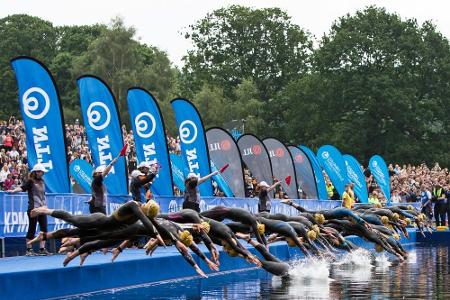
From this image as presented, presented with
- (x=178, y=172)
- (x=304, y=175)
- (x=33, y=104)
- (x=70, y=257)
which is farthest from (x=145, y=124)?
(x=304, y=175)

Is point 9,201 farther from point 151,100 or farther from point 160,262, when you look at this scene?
point 151,100

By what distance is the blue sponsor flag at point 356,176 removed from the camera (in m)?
43.0

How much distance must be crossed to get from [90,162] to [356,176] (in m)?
14.0

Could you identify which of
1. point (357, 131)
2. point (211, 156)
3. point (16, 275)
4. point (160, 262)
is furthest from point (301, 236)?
point (357, 131)

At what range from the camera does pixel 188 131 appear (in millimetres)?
31172

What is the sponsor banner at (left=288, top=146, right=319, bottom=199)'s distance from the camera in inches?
1640

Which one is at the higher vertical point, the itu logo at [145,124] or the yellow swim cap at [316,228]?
the itu logo at [145,124]

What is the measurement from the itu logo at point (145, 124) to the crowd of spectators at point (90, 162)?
208cm

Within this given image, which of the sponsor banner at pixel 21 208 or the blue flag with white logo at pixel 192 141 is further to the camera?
the blue flag with white logo at pixel 192 141

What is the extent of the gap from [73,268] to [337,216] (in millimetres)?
11155

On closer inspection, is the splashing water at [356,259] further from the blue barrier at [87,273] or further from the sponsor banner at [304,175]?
the sponsor banner at [304,175]

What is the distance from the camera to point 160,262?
2120cm

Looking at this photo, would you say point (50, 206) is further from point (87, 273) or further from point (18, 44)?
point (18, 44)

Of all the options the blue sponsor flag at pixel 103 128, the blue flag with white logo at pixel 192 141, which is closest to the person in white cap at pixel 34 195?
the blue sponsor flag at pixel 103 128
